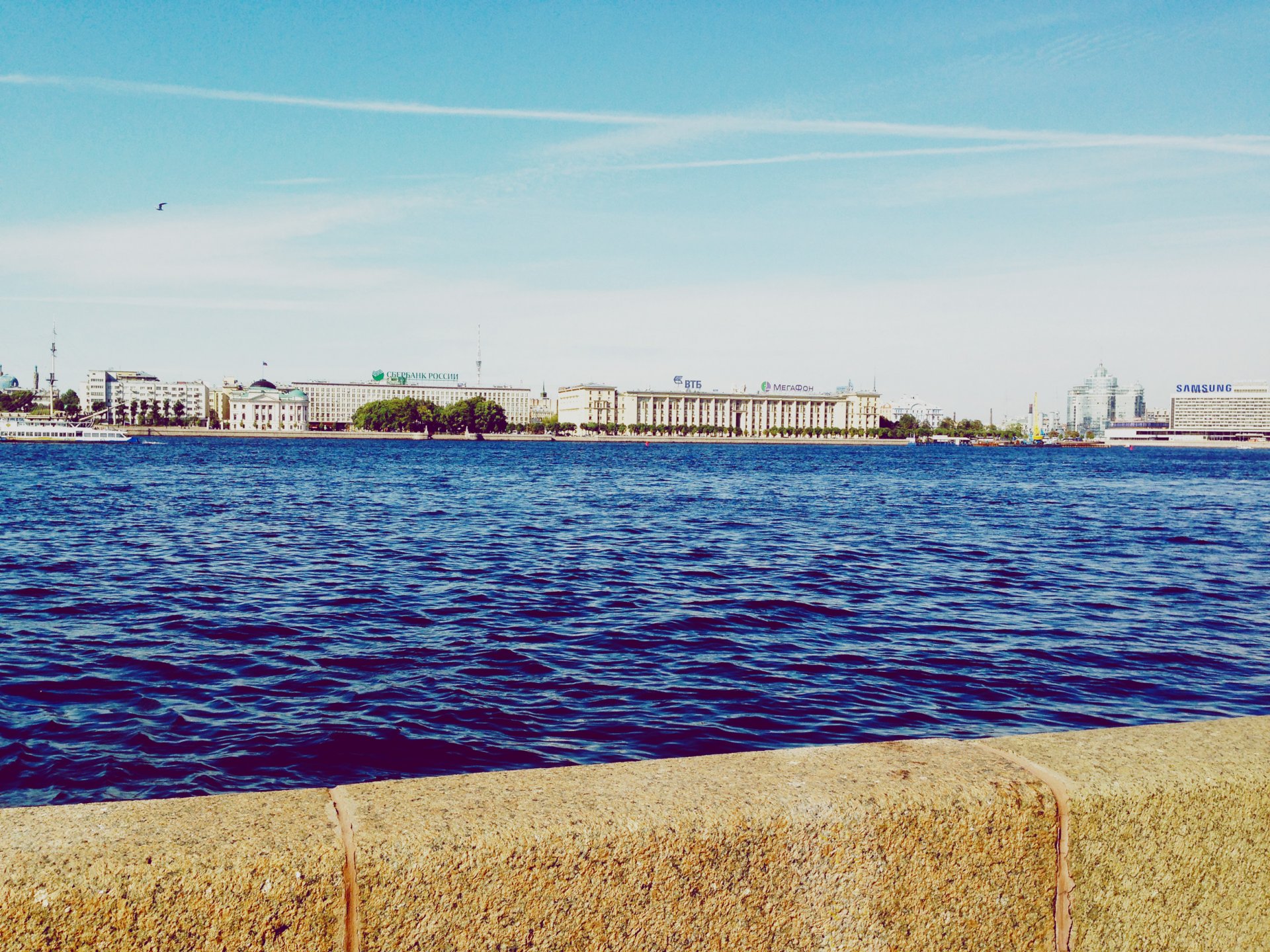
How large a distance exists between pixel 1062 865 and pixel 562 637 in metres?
11.9

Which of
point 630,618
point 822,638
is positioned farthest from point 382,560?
point 822,638

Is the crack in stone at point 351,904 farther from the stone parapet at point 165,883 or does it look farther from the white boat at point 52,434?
the white boat at point 52,434

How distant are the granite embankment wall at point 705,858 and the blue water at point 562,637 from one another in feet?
20.7

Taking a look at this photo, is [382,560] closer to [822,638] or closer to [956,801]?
[822,638]

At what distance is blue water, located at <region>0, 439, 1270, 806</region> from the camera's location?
31.7 ft

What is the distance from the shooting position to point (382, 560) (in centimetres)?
2241

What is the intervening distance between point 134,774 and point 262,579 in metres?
11.2

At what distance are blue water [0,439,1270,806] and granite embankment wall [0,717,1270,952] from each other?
248 inches

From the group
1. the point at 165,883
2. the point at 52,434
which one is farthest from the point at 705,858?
the point at 52,434

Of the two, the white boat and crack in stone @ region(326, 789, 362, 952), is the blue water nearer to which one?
crack in stone @ region(326, 789, 362, 952)

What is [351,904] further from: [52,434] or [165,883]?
[52,434]

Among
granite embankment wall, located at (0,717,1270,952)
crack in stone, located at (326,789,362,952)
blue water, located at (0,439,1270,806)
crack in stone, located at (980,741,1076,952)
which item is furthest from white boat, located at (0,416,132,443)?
crack in stone, located at (980,741,1076,952)

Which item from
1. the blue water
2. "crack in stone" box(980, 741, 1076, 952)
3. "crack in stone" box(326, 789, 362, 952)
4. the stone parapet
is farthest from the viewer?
the blue water

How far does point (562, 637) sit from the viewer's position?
1439cm
